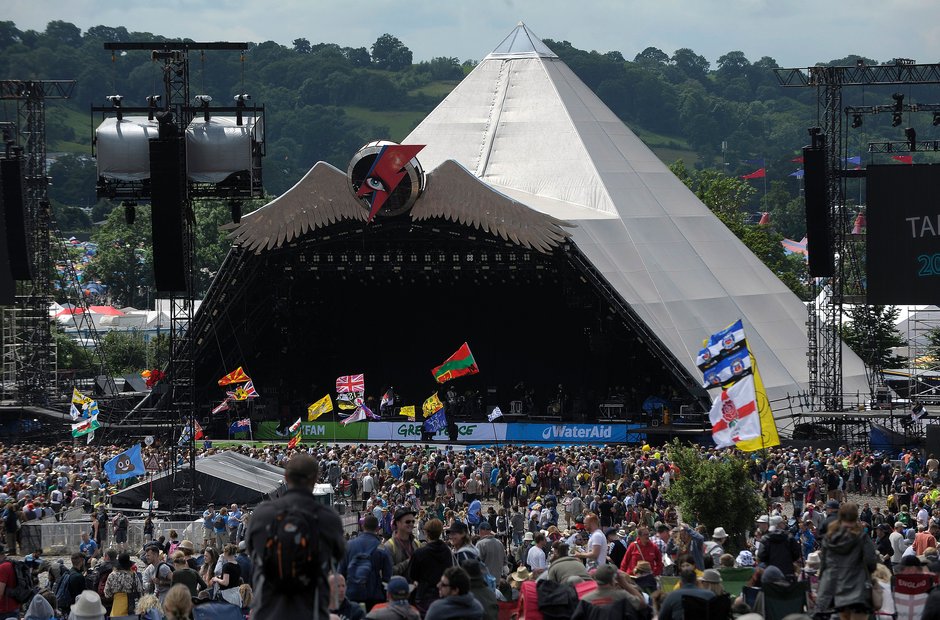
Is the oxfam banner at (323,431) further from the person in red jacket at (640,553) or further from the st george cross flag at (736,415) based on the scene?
the person in red jacket at (640,553)

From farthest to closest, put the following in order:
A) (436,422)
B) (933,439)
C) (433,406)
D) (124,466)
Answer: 1. (433,406)
2. (436,422)
3. (933,439)
4. (124,466)

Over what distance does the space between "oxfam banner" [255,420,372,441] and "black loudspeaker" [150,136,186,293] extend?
14.3 m

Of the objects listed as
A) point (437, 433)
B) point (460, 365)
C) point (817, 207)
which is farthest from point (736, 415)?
point (437, 433)

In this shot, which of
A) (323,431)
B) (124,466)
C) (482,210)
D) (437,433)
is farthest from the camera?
(323,431)

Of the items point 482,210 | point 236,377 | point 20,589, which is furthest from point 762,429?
point 236,377

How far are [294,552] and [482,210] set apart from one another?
36661 millimetres

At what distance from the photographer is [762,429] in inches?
1011

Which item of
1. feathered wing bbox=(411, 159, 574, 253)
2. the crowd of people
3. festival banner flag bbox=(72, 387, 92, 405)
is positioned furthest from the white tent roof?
festival banner flag bbox=(72, 387, 92, 405)

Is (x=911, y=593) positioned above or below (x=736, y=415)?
below

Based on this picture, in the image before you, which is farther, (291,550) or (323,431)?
(323,431)

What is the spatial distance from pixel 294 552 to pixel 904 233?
102 feet

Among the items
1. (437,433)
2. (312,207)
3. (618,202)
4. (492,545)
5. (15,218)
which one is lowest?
(437,433)

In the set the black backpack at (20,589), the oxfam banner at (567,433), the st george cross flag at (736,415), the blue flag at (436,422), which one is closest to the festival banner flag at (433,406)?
the blue flag at (436,422)

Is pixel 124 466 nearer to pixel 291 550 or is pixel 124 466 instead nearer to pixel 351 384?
pixel 351 384
